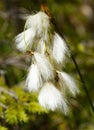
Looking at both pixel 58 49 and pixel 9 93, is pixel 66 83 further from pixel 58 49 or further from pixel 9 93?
pixel 9 93

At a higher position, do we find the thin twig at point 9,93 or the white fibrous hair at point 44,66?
the white fibrous hair at point 44,66

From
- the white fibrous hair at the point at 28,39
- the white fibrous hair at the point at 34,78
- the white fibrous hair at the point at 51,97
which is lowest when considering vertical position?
the white fibrous hair at the point at 51,97

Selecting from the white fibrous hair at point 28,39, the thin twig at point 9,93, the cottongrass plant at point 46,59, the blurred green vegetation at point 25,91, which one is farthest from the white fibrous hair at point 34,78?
the thin twig at point 9,93

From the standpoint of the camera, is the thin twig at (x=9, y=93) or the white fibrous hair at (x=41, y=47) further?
the thin twig at (x=9, y=93)

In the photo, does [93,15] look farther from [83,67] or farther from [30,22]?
[30,22]

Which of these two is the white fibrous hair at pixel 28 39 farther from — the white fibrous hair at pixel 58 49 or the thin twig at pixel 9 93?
the thin twig at pixel 9 93

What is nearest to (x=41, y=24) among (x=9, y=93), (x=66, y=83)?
(x=66, y=83)

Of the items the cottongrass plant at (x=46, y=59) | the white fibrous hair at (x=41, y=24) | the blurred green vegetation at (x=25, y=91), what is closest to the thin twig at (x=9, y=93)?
the blurred green vegetation at (x=25, y=91)

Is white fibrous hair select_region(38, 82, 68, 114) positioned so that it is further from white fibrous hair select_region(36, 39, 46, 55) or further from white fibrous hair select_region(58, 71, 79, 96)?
white fibrous hair select_region(36, 39, 46, 55)
